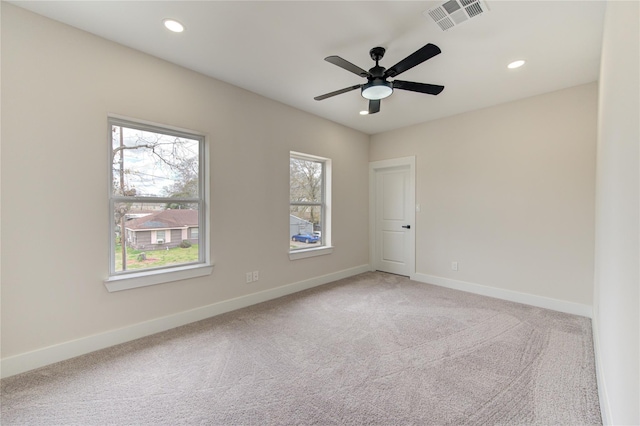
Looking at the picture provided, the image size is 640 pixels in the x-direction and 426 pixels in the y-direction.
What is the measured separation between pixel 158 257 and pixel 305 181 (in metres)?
2.32

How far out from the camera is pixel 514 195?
A: 141 inches

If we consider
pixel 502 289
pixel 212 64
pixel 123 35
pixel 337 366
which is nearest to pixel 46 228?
pixel 123 35

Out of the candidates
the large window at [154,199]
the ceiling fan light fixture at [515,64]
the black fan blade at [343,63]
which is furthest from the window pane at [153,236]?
the ceiling fan light fixture at [515,64]

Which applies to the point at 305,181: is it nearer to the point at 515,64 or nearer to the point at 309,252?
the point at 309,252

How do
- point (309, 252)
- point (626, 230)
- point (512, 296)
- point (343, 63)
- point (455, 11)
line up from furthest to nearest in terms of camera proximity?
1. point (309, 252)
2. point (512, 296)
3. point (343, 63)
4. point (455, 11)
5. point (626, 230)

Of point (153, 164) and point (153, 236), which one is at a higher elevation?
point (153, 164)

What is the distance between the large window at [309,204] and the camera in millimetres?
4094

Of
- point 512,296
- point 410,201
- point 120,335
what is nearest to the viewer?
point 120,335

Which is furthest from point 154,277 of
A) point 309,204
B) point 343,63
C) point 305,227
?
point 343,63

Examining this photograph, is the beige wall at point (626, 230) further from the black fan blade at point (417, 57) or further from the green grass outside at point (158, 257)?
the green grass outside at point (158, 257)

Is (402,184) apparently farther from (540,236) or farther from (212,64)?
(212,64)

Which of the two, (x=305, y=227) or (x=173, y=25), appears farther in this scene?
(x=305, y=227)

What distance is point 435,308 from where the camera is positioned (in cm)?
330

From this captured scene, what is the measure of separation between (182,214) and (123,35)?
66.4 inches
